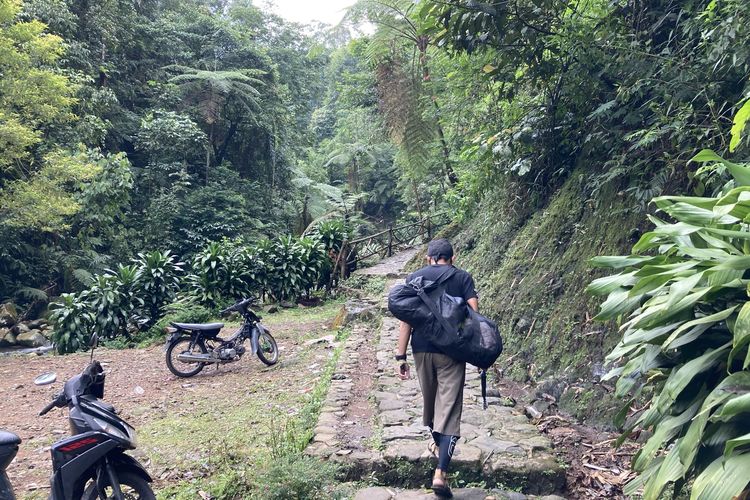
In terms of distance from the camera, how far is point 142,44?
58.7ft

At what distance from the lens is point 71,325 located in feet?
30.7

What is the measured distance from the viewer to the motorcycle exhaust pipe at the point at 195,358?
21.7 ft

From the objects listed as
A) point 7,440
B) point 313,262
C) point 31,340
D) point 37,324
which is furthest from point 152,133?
point 7,440

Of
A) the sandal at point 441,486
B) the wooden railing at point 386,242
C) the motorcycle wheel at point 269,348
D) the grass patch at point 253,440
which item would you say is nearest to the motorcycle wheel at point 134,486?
the grass patch at point 253,440

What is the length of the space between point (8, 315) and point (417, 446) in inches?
528

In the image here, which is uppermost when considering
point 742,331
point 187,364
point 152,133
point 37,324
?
point 152,133

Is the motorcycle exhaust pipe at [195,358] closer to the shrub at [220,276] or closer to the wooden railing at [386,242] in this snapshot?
the shrub at [220,276]

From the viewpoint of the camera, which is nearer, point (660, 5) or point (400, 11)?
point (660, 5)

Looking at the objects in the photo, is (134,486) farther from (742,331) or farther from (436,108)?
(436,108)

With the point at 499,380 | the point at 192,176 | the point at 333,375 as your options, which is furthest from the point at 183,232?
the point at 499,380

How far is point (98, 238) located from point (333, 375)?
12.5m

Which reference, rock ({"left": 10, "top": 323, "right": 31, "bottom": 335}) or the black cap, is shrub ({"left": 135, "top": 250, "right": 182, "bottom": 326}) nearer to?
rock ({"left": 10, "top": 323, "right": 31, "bottom": 335})

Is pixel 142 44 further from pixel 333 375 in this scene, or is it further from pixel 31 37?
pixel 333 375

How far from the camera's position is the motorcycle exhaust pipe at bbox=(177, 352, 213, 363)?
260 inches
